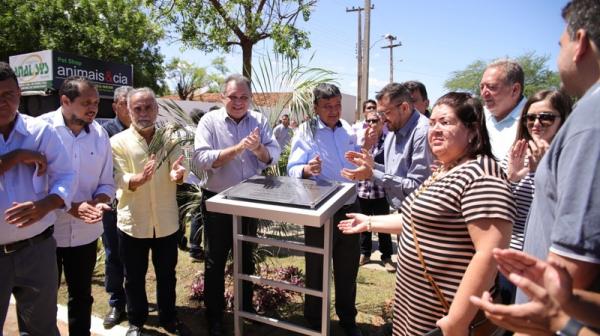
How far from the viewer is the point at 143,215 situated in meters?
2.90

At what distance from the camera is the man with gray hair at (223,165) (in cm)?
298

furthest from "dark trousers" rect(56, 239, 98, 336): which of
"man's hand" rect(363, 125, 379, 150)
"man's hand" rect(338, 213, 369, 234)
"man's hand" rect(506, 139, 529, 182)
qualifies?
"man's hand" rect(506, 139, 529, 182)

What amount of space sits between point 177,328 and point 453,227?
2469 mm

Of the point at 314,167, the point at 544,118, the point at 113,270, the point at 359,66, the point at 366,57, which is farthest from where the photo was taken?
the point at 359,66

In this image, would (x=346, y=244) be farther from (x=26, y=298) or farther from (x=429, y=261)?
(x=26, y=298)

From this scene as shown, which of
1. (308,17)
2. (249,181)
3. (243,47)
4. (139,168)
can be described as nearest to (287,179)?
(249,181)

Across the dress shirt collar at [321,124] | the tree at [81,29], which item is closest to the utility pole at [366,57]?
the tree at [81,29]

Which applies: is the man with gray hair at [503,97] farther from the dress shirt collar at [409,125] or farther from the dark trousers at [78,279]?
the dark trousers at [78,279]

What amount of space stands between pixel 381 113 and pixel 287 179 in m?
0.96

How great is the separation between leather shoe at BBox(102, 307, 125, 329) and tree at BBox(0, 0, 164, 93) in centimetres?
1335

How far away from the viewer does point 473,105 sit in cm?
170

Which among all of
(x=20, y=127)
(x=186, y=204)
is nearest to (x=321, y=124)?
(x=186, y=204)

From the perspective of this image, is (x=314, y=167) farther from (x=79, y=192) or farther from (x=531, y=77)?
(x=531, y=77)

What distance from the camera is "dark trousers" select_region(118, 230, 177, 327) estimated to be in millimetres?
2934
